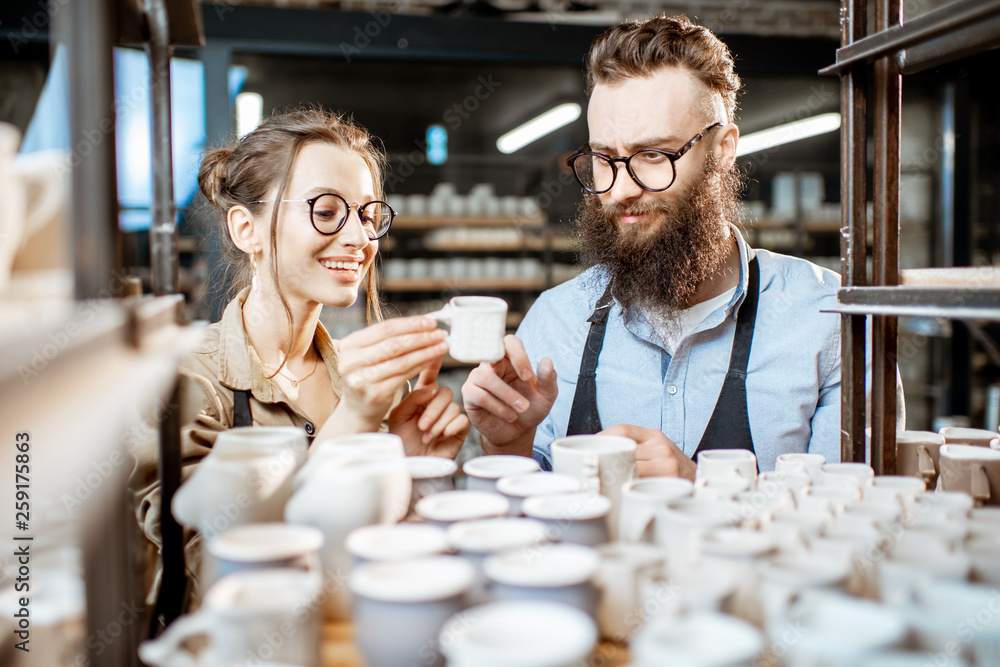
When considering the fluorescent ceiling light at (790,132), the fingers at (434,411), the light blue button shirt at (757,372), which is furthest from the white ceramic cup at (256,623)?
the fluorescent ceiling light at (790,132)

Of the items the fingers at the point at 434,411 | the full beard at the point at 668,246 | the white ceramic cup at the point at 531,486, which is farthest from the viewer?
the full beard at the point at 668,246

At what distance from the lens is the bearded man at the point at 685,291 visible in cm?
204

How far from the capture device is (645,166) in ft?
6.94

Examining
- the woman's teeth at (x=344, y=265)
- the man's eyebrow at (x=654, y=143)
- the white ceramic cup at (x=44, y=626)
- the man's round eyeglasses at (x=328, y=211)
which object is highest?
the man's eyebrow at (x=654, y=143)

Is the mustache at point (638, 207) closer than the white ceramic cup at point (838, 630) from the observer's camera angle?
No

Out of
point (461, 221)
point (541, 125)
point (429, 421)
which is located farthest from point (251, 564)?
point (541, 125)

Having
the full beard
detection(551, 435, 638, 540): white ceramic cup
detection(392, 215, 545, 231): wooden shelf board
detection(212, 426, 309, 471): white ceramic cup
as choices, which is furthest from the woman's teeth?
detection(392, 215, 545, 231): wooden shelf board

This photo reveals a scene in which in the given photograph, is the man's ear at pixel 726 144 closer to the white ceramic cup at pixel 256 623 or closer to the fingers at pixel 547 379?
the fingers at pixel 547 379

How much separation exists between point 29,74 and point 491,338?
4.16 metres

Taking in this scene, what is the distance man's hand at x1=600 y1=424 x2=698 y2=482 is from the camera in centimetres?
135

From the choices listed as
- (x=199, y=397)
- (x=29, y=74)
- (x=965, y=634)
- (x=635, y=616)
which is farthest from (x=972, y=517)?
(x=29, y=74)

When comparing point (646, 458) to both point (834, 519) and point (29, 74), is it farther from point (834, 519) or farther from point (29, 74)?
point (29, 74)

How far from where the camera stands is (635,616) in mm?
716

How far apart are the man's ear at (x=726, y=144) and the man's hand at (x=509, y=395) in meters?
1.06
